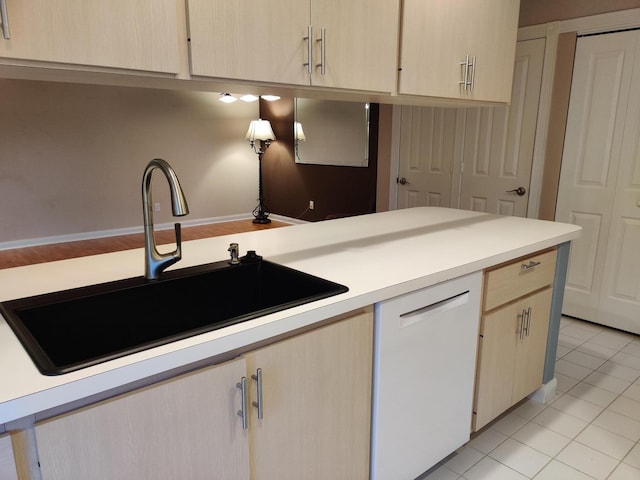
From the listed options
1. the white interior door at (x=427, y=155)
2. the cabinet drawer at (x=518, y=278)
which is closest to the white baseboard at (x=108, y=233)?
the white interior door at (x=427, y=155)

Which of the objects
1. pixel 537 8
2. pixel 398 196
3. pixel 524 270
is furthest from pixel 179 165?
pixel 524 270

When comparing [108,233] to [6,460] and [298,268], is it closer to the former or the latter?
[298,268]

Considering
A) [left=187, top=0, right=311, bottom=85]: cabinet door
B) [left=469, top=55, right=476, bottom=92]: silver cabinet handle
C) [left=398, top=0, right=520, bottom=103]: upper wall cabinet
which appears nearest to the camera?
[left=187, top=0, right=311, bottom=85]: cabinet door

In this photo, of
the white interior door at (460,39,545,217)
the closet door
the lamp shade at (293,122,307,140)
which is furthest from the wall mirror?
the closet door

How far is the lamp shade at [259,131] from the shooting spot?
6262mm

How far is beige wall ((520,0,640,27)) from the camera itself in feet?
9.56

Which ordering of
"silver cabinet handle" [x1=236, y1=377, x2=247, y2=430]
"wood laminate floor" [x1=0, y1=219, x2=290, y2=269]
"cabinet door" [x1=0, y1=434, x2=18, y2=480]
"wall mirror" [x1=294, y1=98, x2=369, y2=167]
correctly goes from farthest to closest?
"wall mirror" [x1=294, y1=98, x2=369, y2=167], "wood laminate floor" [x1=0, y1=219, x2=290, y2=269], "silver cabinet handle" [x1=236, y1=377, x2=247, y2=430], "cabinet door" [x1=0, y1=434, x2=18, y2=480]

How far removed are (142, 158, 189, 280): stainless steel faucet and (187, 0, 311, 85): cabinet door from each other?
273mm

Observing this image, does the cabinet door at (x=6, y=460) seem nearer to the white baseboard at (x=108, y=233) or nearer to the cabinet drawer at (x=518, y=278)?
the cabinet drawer at (x=518, y=278)

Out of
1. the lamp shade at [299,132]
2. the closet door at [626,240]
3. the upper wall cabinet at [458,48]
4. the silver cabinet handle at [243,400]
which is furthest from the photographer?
the lamp shade at [299,132]

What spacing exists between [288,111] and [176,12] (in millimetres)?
5356

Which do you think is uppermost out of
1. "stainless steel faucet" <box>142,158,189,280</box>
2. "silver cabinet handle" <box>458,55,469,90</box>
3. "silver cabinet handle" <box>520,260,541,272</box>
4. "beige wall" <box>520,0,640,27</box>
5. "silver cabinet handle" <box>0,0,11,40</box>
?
"beige wall" <box>520,0,640,27</box>

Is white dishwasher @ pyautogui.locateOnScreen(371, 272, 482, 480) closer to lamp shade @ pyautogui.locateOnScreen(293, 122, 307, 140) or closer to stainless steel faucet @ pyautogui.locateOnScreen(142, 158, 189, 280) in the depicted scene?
stainless steel faucet @ pyautogui.locateOnScreen(142, 158, 189, 280)

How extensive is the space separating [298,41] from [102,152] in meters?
5.08
